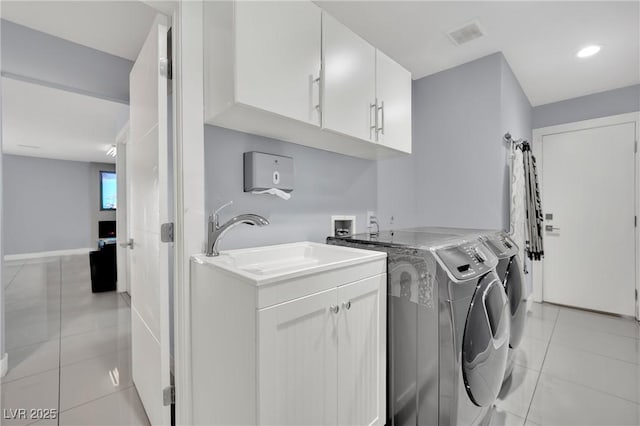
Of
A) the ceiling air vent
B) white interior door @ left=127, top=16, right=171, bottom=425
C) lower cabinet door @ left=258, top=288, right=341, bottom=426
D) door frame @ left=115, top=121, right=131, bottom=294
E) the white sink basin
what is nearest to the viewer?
lower cabinet door @ left=258, top=288, right=341, bottom=426

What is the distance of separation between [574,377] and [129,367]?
3.08m

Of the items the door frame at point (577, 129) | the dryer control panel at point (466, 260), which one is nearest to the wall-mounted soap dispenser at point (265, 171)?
the dryer control panel at point (466, 260)

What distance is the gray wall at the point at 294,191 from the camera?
143 cm

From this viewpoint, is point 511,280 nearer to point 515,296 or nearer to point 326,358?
point 515,296

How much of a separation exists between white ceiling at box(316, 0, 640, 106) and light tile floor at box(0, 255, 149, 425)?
2.71 m

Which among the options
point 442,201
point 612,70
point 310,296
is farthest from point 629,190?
point 310,296

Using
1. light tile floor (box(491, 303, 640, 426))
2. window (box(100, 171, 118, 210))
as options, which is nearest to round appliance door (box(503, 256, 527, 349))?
light tile floor (box(491, 303, 640, 426))

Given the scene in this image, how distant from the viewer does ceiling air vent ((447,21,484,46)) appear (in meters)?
1.99

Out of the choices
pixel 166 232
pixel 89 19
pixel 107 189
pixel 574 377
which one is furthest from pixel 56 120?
pixel 574 377

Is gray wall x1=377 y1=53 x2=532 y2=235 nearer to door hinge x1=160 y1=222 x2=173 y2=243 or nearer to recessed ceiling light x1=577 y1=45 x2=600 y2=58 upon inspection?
recessed ceiling light x1=577 y1=45 x2=600 y2=58

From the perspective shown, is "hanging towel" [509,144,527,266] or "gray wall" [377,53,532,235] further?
"hanging towel" [509,144,527,266]

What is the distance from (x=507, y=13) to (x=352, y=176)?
1.46 m

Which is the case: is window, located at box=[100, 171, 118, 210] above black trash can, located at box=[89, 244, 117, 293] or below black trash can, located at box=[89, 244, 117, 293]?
above

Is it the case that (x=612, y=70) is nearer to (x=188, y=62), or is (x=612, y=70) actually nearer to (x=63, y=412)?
(x=188, y=62)
